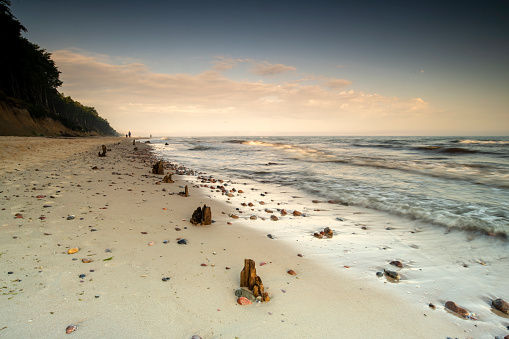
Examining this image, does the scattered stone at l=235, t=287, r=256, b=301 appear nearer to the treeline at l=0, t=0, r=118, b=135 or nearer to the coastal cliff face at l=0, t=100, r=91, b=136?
the coastal cliff face at l=0, t=100, r=91, b=136

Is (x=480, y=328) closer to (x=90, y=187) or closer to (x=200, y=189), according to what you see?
(x=200, y=189)

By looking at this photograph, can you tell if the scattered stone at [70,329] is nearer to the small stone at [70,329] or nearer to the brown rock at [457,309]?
the small stone at [70,329]

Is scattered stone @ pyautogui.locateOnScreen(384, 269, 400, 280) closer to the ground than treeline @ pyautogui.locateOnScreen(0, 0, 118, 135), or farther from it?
closer to the ground

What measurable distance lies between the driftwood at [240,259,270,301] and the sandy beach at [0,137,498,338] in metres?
0.12

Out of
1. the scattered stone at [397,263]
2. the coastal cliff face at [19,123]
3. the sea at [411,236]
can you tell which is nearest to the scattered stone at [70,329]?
the sea at [411,236]

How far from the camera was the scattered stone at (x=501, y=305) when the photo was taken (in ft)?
9.84

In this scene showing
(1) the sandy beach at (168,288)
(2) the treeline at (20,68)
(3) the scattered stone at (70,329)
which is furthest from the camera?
(2) the treeline at (20,68)

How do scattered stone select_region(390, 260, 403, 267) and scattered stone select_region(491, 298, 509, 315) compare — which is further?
scattered stone select_region(390, 260, 403, 267)

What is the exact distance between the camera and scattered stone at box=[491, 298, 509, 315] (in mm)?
2998

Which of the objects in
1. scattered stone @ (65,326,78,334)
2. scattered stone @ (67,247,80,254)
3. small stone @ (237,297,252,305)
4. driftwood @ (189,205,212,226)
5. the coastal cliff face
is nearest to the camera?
scattered stone @ (65,326,78,334)

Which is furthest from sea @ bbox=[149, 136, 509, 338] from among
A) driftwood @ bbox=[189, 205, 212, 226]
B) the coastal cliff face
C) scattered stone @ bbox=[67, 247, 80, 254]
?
the coastal cliff face

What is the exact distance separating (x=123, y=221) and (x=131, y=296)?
279cm

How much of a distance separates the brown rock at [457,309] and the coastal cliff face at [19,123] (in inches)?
1677

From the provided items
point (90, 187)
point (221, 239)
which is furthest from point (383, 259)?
point (90, 187)
